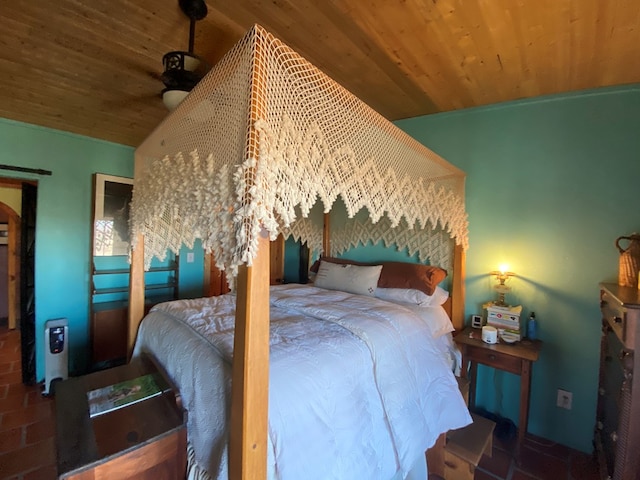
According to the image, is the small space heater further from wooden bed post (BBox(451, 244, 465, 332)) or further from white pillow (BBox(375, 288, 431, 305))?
wooden bed post (BBox(451, 244, 465, 332))

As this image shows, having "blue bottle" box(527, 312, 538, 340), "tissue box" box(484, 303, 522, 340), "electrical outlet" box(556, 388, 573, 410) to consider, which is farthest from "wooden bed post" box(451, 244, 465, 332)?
"electrical outlet" box(556, 388, 573, 410)

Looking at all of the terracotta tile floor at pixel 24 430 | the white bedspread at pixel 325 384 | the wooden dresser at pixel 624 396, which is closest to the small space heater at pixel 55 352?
the terracotta tile floor at pixel 24 430

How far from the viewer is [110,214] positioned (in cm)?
300

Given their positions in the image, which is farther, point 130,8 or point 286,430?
point 130,8

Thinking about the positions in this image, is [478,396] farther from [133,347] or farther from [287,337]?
[133,347]

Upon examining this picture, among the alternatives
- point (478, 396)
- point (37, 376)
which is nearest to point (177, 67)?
point (478, 396)

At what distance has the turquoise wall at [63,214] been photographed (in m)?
2.60

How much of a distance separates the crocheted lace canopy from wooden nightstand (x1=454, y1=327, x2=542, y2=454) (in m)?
1.20

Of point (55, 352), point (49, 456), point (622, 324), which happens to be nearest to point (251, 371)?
point (622, 324)

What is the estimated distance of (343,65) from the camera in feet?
5.88

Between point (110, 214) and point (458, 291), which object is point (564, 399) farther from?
point (110, 214)

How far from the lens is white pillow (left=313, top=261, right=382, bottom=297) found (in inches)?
95.3

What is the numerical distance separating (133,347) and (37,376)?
1.82m

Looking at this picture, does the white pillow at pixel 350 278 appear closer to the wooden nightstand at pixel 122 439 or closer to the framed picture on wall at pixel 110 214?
the wooden nightstand at pixel 122 439
